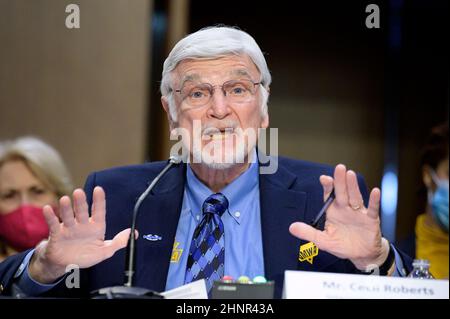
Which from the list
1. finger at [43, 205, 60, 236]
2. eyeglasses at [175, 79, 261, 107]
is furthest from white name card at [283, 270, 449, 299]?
eyeglasses at [175, 79, 261, 107]

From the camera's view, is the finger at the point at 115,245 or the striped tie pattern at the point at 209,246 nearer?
the finger at the point at 115,245

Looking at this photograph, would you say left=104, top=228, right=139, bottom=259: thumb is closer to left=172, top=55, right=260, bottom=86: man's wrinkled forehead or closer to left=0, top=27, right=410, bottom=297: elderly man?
left=0, top=27, right=410, bottom=297: elderly man

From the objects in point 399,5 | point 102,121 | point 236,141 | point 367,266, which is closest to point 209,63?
point 236,141

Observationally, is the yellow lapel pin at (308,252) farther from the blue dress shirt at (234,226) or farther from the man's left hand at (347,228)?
the man's left hand at (347,228)

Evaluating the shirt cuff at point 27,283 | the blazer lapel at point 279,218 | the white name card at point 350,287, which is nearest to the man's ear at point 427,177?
the blazer lapel at point 279,218

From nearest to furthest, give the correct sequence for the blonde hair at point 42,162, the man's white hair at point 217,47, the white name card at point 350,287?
the white name card at point 350,287, the man's white hair at point 217,47, the blonde hair at point 42,162

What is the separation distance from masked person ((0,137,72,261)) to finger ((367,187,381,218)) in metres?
1.55

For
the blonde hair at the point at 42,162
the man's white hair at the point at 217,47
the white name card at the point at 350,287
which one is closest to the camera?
the white name card at the point at 350,287

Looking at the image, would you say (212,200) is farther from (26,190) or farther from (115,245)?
(26,190)

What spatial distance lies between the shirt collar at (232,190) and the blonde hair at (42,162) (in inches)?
38.0

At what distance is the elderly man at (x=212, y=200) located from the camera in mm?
1882

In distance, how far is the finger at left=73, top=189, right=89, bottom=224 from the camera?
1639mm

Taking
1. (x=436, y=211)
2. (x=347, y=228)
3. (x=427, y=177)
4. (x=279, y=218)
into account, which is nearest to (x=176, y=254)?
(x=279, y=218)
